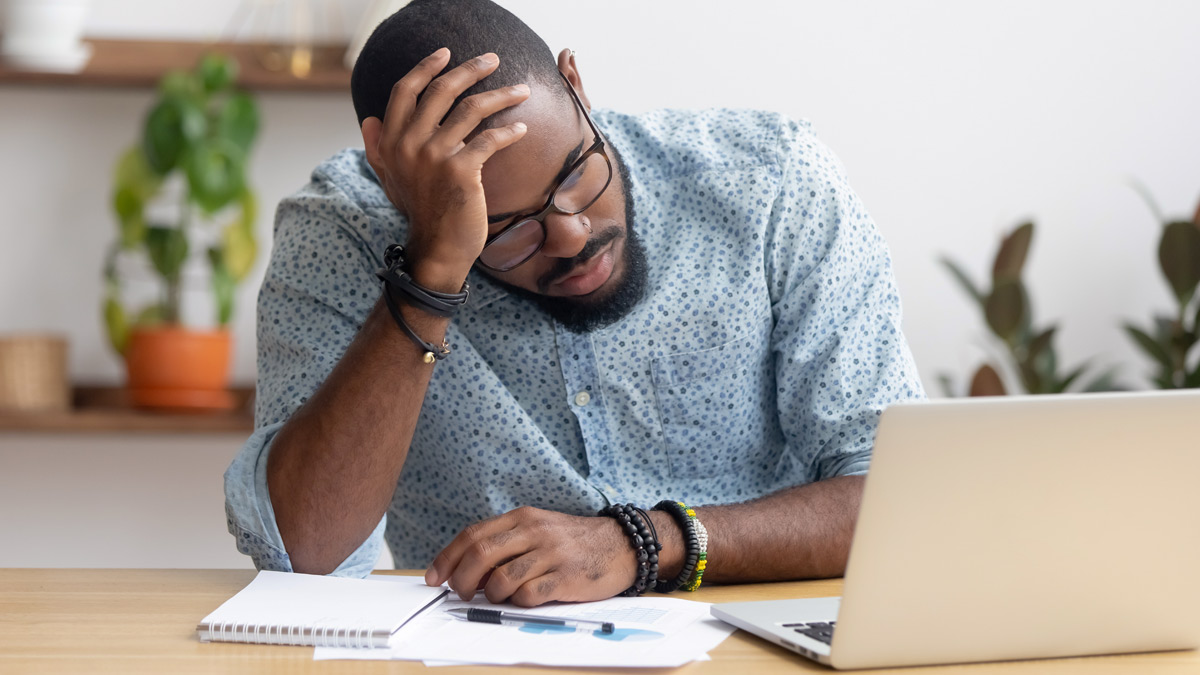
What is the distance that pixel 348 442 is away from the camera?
1.15m

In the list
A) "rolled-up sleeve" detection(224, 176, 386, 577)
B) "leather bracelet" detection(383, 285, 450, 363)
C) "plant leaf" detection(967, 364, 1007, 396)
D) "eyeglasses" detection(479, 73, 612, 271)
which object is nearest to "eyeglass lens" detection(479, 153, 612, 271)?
"eyeglasses" detection(479, 73, 612, 271)

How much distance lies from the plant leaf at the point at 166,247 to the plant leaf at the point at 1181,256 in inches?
75.4

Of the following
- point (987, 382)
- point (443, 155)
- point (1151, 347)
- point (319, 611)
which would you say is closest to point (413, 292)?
point (443, 155)

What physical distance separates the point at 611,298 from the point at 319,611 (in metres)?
0.54

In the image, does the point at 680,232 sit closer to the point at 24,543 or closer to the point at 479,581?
the point at 479,581

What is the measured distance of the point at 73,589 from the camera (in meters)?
1.00

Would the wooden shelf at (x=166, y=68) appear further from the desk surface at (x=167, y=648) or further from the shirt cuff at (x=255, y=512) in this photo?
the desk surface at (x=167, y=648)

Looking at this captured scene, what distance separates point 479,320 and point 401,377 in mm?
222

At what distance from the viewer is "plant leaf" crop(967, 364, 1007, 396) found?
7.09 ft

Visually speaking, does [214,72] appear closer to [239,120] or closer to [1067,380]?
[239,120]

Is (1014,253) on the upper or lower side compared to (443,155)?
lower

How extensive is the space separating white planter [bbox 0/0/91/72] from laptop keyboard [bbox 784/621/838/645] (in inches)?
75.4

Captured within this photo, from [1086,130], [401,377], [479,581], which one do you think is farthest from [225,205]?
[1086,130]

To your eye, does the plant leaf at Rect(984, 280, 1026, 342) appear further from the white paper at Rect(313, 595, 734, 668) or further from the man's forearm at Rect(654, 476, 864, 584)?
the white paper at Rect(313, 595, 734, 668)
